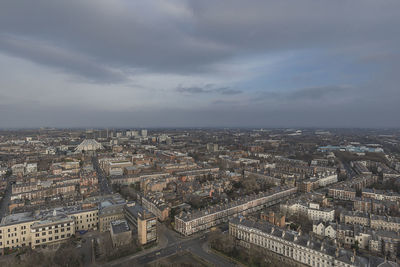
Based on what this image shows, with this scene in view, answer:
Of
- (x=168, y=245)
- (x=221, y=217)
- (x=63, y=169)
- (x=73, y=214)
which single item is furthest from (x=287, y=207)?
(x=63, y=169)

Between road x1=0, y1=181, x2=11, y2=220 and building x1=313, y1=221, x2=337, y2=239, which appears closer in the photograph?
building x1=313, y1=221, x2=337, y2=239

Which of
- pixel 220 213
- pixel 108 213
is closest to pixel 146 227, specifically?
pixel 108 213

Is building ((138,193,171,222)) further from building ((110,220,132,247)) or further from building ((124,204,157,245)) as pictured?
building ((110,220,132,247))

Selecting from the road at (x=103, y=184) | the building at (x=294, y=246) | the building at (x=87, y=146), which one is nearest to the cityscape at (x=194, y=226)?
the building at (x=294, y=246)

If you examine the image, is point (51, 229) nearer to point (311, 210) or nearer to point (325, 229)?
point (325, 229)

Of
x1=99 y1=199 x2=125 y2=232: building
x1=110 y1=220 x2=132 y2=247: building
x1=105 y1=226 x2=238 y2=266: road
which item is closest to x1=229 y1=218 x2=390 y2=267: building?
x1=105 y1=226 x2=238 y2=266: road

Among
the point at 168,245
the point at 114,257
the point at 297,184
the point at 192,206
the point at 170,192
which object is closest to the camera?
the point at 114,257

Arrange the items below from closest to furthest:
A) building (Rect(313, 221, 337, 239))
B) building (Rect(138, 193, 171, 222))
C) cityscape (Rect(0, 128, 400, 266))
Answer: cityscape (Rect(0, 128, 400, 266))
building (Rect(313, 221, 337, 239))
building (Rect(138, 193, 171, 222))

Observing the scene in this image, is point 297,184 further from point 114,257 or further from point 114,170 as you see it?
point 114,170
